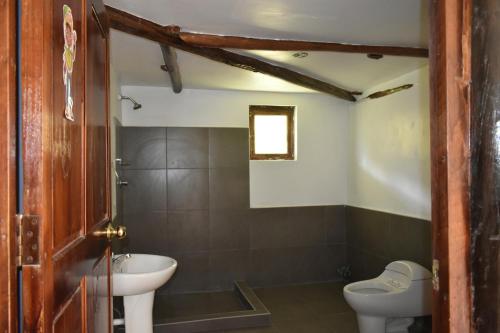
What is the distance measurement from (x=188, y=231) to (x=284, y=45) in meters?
2.22

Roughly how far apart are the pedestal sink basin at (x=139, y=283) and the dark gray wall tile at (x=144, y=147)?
1400 millimetres

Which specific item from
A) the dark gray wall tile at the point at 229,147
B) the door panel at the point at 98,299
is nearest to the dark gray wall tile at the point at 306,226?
the dark gray wall tile at the point at 229,147

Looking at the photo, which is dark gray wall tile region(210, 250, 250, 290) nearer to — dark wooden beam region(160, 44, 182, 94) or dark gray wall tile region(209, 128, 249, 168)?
dark gray wall tile region(209, 128, 249, 168)

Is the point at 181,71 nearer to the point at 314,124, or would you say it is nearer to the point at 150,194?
the point at 150,194

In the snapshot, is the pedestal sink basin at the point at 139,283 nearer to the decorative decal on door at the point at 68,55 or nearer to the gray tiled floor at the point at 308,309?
the gray tiled floor at the point at 308,309

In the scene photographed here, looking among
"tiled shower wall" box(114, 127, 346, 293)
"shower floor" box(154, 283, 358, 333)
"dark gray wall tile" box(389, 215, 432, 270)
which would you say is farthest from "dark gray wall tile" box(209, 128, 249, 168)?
"dark gray wall tile" box(389, 215, 432, 270)

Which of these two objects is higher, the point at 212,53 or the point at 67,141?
the point at 212,53

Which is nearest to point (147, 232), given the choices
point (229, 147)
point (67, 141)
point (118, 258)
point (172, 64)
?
point (229, 147)

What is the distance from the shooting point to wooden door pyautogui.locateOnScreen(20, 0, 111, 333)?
77 cm

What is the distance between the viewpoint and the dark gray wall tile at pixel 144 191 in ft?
12.5

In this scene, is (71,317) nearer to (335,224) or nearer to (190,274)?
(190,274)

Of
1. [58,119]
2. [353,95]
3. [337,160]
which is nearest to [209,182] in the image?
[337,160]

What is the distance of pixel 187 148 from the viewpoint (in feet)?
12.9

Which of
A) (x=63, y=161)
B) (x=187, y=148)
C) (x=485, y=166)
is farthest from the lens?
(x=187, y=148)
